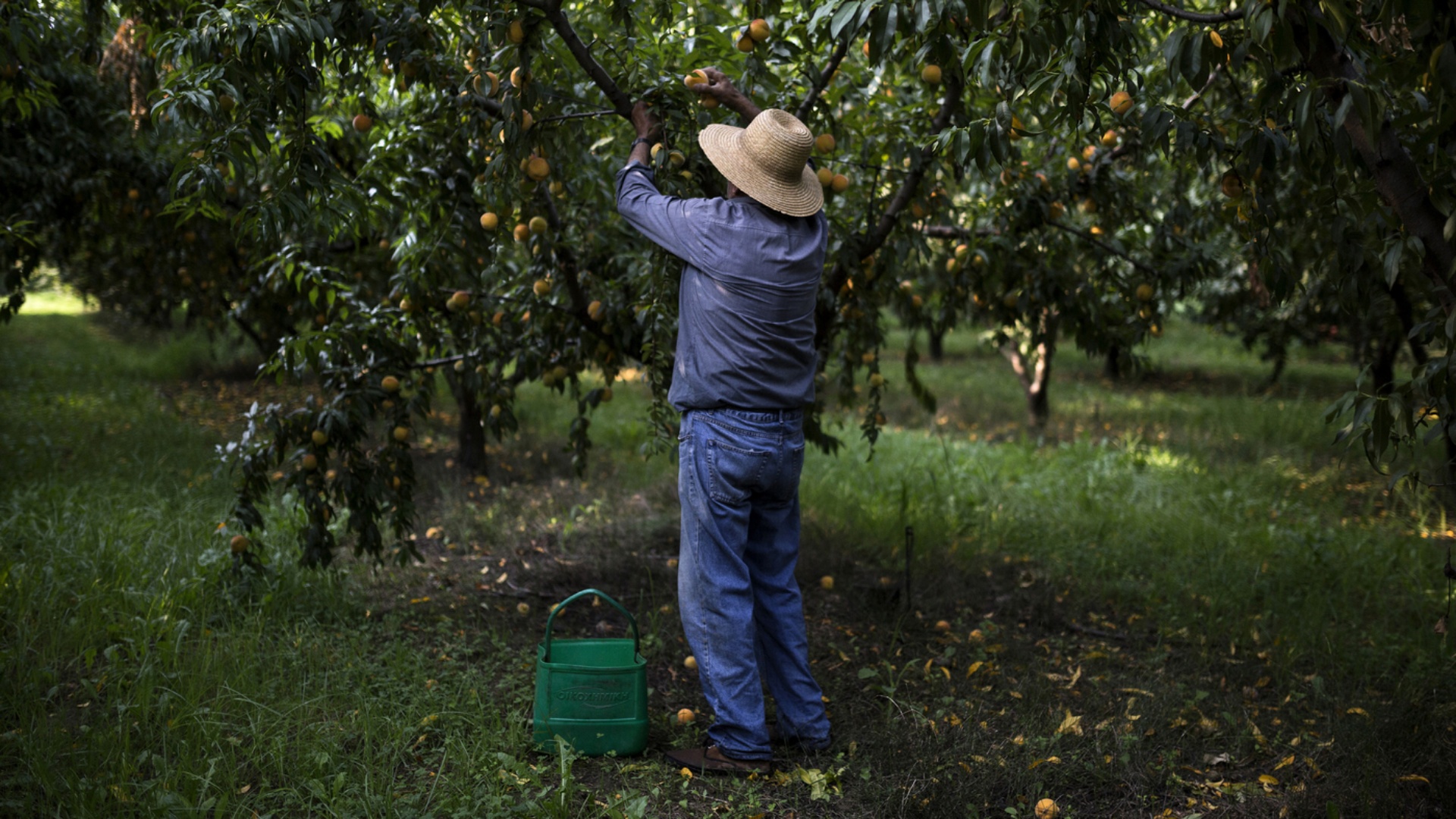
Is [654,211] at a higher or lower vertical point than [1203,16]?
lower

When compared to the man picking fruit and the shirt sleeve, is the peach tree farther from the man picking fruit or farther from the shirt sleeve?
the man picking fruit

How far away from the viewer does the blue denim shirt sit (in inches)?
102

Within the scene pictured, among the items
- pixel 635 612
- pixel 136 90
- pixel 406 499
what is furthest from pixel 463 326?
pixel 136 90

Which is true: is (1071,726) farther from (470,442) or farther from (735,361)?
(470,442)

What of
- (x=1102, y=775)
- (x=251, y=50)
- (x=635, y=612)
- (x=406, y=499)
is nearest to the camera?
(x=251, y=50)

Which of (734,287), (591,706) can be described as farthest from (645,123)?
(591,706)

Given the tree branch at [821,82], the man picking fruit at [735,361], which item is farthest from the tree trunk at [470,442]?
the man picking fruit at [735,361]

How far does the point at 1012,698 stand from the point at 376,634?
2345 mm

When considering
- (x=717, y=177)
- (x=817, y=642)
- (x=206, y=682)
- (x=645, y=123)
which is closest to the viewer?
(x=645, y=123)

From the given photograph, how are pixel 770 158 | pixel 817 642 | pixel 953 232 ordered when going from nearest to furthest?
pixel 770 158 → pixel 817 642 → pixel 953 232

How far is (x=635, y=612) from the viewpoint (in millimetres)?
3975

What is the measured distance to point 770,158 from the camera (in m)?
2.58

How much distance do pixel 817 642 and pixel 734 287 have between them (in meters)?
1.74

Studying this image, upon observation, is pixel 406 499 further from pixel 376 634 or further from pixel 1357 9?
pixel 1357 9
